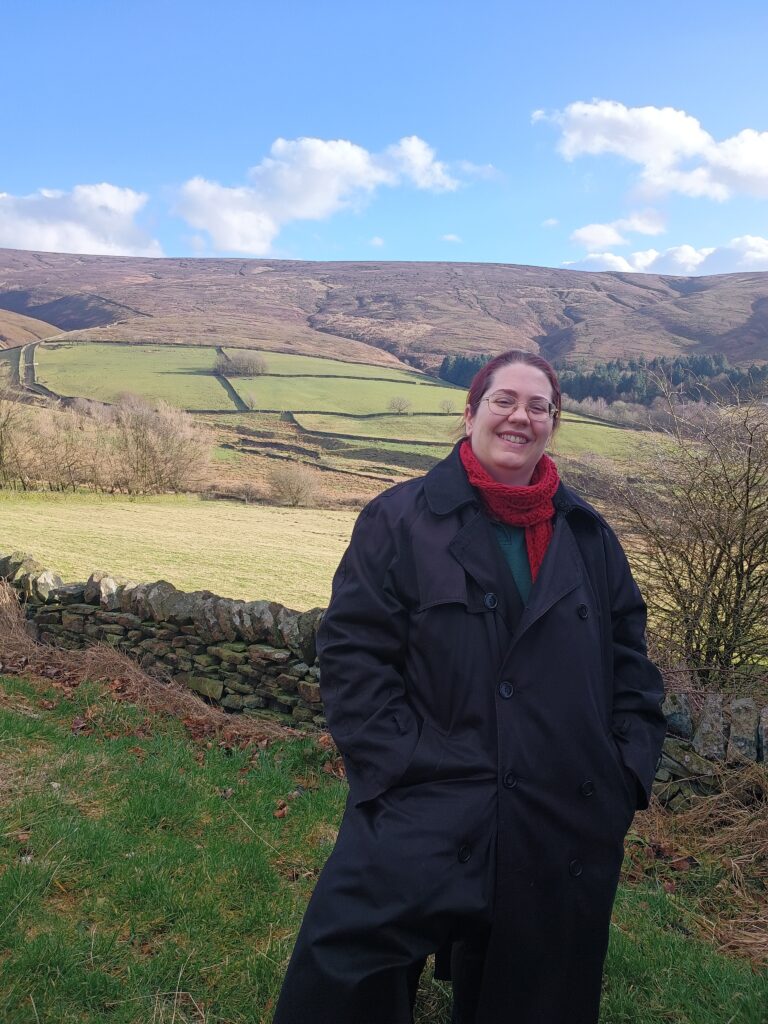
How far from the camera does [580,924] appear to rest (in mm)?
2223

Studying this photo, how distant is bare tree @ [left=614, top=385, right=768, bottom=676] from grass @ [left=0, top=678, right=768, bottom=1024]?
233 centimetres

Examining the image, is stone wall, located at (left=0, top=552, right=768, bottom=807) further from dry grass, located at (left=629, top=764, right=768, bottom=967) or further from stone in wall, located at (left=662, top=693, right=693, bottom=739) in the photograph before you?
dry grass, located at (left=629, top=764, right=768, bottom=967)

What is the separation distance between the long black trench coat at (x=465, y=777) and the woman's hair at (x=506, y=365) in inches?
Answer: 18.6

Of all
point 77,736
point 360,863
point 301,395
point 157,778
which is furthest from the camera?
point 301,395

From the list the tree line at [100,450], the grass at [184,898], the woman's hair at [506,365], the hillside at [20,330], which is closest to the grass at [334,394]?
the tree line at [100,450]

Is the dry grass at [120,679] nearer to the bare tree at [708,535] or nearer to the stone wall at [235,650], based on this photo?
the stone wall at [235,650]

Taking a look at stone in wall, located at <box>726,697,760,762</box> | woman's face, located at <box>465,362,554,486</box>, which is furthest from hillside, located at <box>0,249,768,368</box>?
woman's face, located at <box>465,362,554,486</box>

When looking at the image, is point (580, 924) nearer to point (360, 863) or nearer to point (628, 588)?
Answer: point (360, 863)

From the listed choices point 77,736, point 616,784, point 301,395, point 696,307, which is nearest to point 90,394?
point 301,395

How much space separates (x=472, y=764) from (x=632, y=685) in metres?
0.70

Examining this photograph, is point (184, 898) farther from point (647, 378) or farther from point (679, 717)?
point (647, 378)

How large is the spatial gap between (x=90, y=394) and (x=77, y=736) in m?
69.4

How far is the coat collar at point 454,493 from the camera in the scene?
2404mm

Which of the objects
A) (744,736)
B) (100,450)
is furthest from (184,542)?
(744,736)
